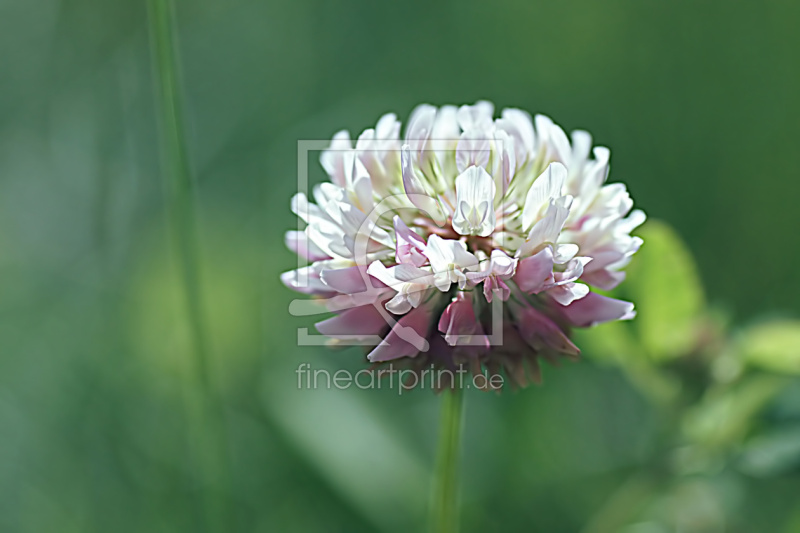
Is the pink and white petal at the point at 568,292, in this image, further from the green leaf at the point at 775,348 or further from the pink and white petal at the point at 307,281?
the green leaf at the point at 775,348

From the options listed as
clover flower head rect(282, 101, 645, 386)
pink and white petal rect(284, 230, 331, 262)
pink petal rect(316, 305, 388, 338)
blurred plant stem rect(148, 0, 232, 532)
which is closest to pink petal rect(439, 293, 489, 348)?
clover flower head rect(282, 101, 645, 386)

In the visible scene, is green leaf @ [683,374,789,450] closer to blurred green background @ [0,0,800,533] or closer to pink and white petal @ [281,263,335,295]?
blurred green background @ [0,0,800,533]

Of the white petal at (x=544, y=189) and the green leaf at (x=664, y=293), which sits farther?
the green leaf at (x=664, y=293)

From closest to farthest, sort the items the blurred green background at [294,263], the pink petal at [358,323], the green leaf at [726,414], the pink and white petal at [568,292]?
1. the pink and white petal at [568,292]
2. the pink petal at [358,323]
3. the green leaf at [726,414]
4. the blurred green background at [294,263]

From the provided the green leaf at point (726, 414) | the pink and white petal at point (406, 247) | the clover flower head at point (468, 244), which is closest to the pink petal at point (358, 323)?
the clover flower head at point (468, 244)

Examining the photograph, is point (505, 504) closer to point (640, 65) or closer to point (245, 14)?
point (640, 65)
